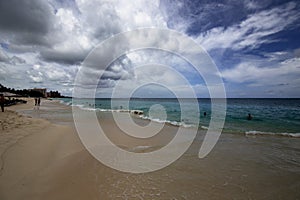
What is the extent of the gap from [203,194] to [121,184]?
226cm

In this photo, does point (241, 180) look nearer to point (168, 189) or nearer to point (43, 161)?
point (168, 189)

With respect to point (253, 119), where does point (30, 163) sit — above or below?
above

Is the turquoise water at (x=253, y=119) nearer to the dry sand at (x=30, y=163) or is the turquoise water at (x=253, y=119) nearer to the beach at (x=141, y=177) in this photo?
the beach at (x=141, y=177)

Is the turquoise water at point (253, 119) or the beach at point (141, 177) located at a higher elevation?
the beach at point (141, 177)

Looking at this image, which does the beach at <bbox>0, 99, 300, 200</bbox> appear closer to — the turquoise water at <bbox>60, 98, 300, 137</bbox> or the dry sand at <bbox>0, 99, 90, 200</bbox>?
the dry sand at <bbox>0, 99, 90, 200</bbox>

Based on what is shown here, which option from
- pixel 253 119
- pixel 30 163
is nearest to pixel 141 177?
pixel 30 163

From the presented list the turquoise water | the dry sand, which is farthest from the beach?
the turquoise water

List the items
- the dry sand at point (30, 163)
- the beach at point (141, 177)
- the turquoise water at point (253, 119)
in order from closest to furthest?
1. the dry sand at point (30, 163)
2. the beach at point (141, 177)
3. the turquoise water at point (253, 119)

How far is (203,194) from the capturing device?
4.29 metres

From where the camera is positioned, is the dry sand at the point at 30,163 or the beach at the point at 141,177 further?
the beach at the point at 141,177

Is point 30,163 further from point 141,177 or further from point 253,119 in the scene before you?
point 253,119

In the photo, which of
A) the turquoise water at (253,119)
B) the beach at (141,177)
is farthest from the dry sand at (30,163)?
the turquoise water at (253,119)

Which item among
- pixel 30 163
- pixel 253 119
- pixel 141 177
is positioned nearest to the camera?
pixel 141 177

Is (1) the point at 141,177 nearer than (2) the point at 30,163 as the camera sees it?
Yes
